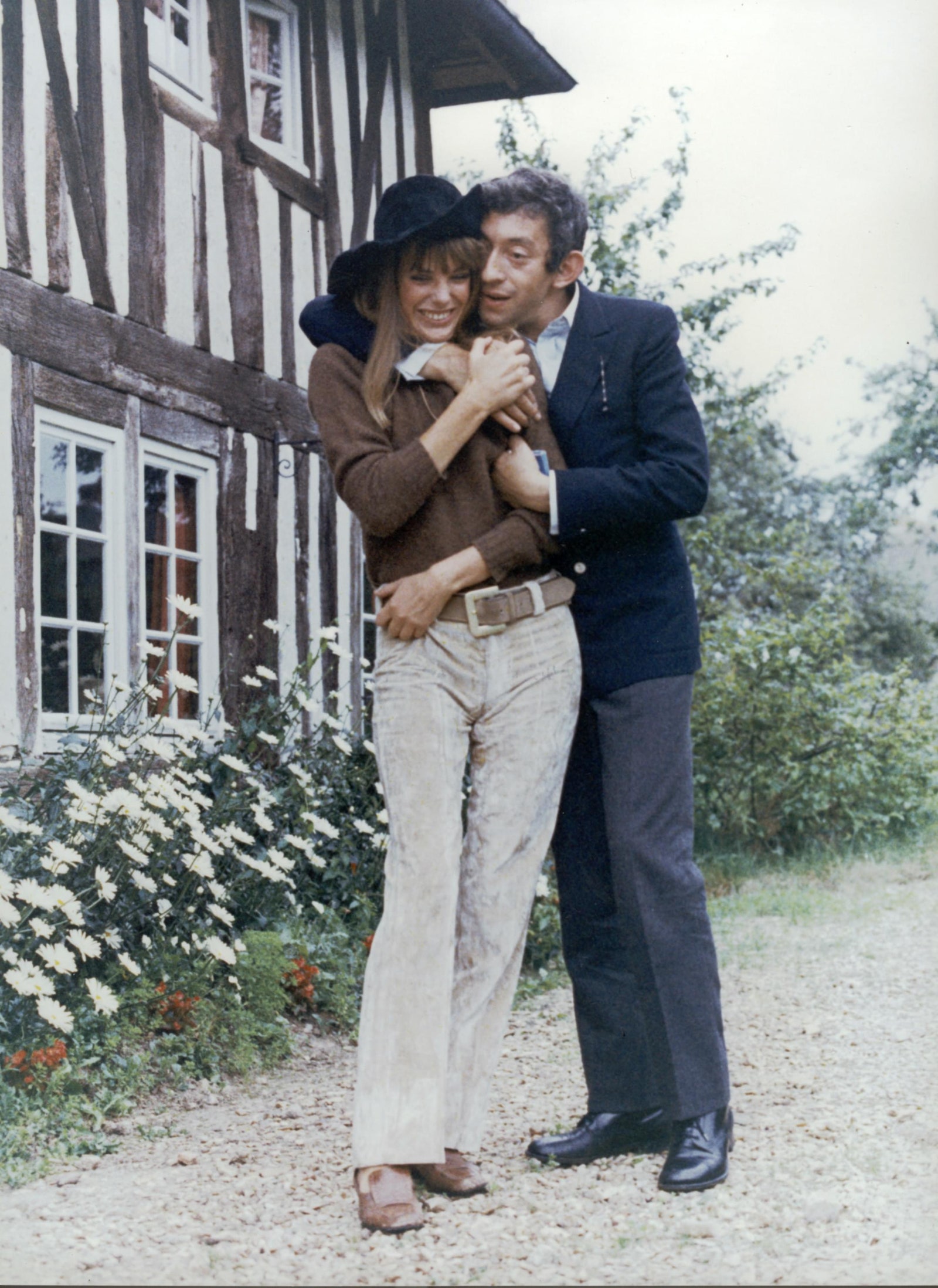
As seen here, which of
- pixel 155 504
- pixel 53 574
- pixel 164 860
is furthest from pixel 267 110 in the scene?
pixel 164 860

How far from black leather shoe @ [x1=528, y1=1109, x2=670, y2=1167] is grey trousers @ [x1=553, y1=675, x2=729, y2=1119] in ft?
0.15

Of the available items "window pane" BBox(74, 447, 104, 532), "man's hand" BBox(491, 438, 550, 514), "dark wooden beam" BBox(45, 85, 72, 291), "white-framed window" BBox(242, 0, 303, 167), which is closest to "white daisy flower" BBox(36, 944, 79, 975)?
"man's hand" BBox(491, 438, 550, 514)


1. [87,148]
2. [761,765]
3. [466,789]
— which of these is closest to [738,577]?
[761,765]

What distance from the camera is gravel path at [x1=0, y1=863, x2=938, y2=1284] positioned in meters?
2.27

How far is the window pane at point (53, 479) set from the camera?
16.5ft

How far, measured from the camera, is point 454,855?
257cm

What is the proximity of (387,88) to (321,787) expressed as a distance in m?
4.22

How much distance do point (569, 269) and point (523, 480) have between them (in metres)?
0.50

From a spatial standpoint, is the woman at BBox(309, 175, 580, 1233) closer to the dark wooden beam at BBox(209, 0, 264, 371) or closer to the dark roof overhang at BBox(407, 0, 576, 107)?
the dark roof overhang at BBox(407, 0, 576, 107)

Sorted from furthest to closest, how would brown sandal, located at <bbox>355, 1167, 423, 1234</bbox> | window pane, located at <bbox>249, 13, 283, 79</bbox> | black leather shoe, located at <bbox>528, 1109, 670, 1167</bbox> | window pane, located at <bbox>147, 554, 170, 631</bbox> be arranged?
1. window pane, located at <bbox>249, 13, 283, 79</bbox>
2. window pane, located at <bbox>147, 554, 170, 631</bbox>
3. black leather shoe, located at <bbox>528, 1109, 670, 1167</bbox>
4. brown sandal, located at <bbox>355, 1167, 423, 1234</bbox>

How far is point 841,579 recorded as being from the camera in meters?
14.1

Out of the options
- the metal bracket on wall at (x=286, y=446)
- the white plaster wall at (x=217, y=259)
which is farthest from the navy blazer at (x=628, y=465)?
the metal bracket on wall at (x=286, y=446)

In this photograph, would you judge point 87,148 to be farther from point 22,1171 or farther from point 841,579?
point 841,579

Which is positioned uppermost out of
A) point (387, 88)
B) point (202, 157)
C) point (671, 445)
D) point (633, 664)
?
point (387, 88)
